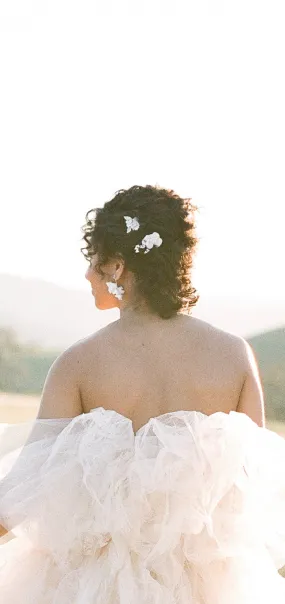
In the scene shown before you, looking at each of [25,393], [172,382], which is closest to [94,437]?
[172,382]

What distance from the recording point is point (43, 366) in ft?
44.0

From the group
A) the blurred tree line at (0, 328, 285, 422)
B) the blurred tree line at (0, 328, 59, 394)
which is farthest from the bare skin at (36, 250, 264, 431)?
the blurred tree line at (0, 328, 59, 394)

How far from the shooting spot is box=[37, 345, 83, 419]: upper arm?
212cm

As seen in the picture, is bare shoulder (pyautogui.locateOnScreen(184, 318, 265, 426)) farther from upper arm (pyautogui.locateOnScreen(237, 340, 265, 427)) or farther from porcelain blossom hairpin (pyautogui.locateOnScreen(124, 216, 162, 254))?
porcelain blossom hairpin (pyautogui.locateOnScreen(124, 216, 162, 254))

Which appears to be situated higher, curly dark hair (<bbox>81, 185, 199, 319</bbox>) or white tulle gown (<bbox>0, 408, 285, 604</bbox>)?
curly dark hair (<bbox>81, 185, 199, 319</bbox>)

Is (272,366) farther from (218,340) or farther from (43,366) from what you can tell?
(218,340)

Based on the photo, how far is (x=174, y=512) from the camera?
205 cm

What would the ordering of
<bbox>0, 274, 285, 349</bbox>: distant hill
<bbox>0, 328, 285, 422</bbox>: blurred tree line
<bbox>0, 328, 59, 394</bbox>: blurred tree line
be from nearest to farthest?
<bbox>0, 274, 285, 349</bbox>: distant hill → <bbox>0, 328, 285, 422</bbox>: blurred tree line → <bbox>0, 328, 59, 394</bbox>: blurred tree line

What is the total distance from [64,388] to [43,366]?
1139 cm

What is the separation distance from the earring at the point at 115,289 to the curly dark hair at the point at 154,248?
1.6 inches

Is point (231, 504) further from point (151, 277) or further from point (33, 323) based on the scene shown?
point (33, 323)

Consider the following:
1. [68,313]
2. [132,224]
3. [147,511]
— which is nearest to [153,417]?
[147,511]

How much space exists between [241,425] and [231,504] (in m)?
0.18

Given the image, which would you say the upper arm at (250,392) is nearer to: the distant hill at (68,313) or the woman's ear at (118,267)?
the woman's ear at (118,267)
